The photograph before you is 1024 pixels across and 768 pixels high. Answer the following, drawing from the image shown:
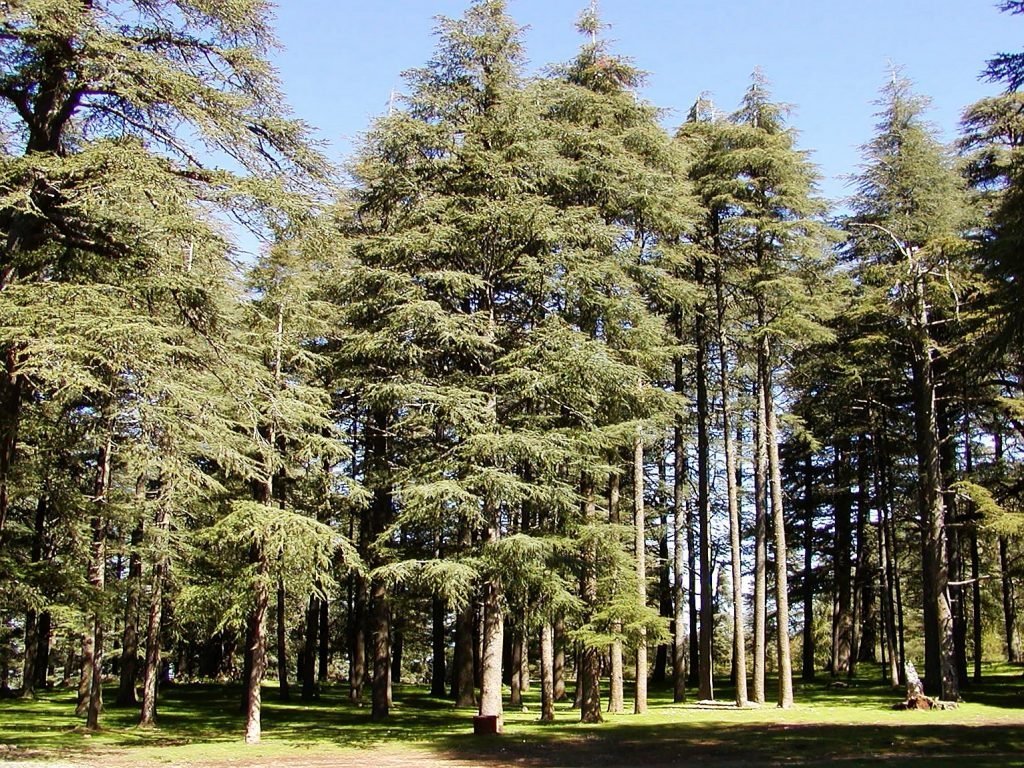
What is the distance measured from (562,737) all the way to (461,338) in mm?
8287

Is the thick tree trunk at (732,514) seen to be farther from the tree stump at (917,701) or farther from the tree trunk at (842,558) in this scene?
the tree trunk at (842,558)

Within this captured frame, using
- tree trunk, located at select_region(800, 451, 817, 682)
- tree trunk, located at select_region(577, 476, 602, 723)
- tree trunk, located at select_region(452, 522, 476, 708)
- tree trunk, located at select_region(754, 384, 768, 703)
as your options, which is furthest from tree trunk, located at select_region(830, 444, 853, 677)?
tree trunk, located at select_region(577, 476, 602, 723)

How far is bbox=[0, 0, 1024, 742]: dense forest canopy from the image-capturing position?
36.2ft

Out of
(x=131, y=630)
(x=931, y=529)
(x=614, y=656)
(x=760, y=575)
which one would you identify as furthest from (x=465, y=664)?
(x=931, y=529)

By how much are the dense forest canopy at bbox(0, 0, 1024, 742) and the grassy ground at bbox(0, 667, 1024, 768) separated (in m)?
1.31

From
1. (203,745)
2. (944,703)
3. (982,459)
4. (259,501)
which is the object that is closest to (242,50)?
(259,501)

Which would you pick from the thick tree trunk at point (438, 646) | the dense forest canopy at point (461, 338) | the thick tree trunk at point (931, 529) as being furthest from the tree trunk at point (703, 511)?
the thick tree trunk at point (438, 646)

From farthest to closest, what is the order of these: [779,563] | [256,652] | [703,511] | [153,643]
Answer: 1. [703,511]
2. [779,563]
3. [153,643]
4. [256,652]

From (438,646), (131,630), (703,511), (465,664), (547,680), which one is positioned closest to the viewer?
(547,680)

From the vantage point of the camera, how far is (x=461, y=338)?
1738 centimetres

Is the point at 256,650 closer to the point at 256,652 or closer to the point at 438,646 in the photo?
the point at 256,652

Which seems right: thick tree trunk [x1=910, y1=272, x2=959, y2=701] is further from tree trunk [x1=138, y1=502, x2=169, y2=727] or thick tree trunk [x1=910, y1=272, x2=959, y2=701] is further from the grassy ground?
tree trunk [x1=138, y1=502, x2=169, y2=727]

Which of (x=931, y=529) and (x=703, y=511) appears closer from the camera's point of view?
(x=931, y=529)

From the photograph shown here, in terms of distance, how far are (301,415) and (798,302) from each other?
13870 mm
